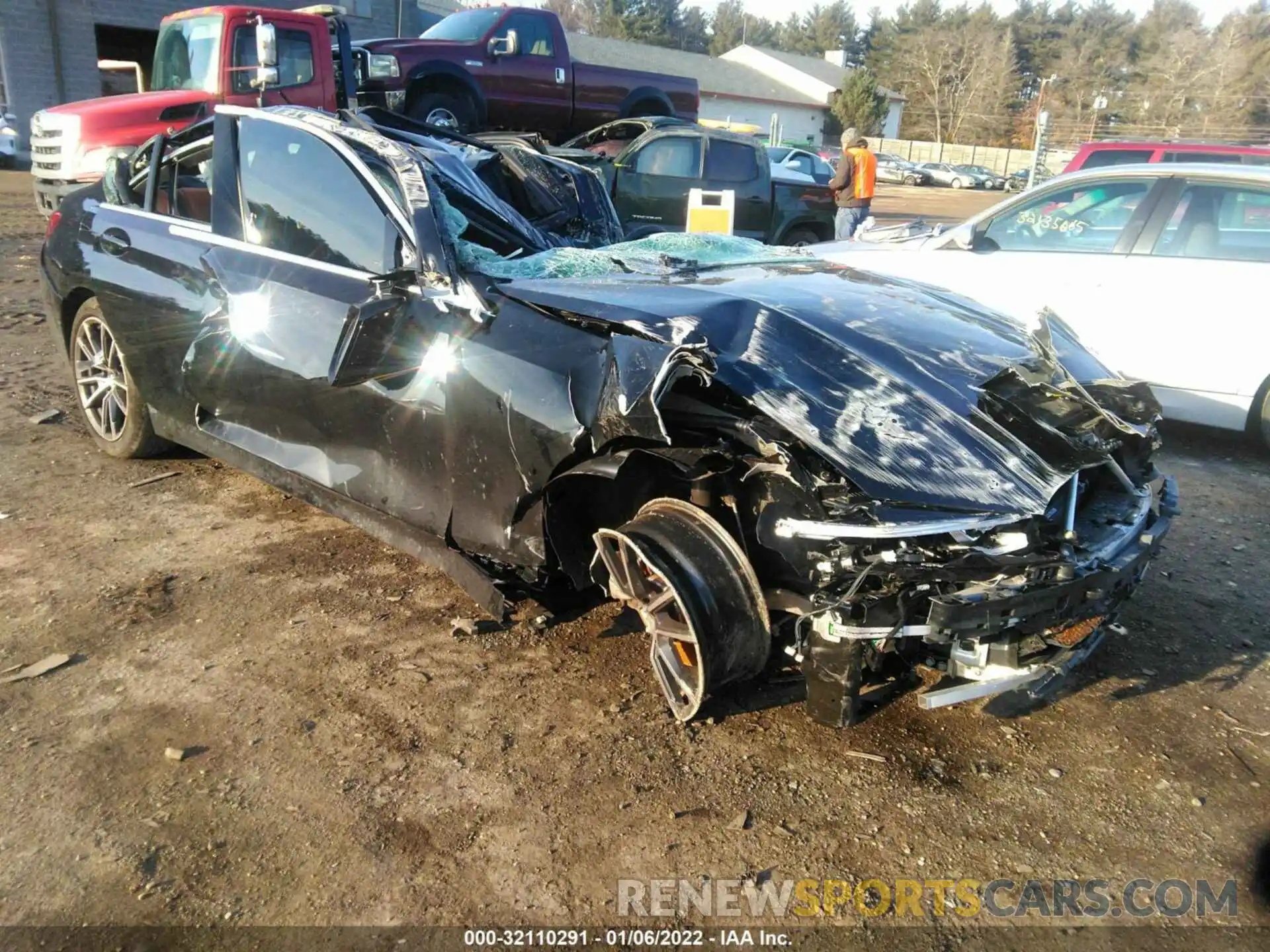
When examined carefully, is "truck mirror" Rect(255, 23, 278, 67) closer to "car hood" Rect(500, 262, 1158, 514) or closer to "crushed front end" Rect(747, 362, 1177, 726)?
"car hood" Rect(500, 262, 1158, 514)

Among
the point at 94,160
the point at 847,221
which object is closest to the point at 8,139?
the point at 94,160

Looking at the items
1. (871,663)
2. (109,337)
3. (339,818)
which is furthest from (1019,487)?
(109,337)

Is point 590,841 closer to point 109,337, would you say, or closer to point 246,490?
point 246,490

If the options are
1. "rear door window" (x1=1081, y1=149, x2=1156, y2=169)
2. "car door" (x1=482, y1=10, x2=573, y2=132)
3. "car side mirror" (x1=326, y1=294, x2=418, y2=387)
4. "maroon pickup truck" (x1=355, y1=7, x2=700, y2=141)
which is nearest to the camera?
"car side mirror" (x1=326, y1=294, x2=418, y2=387)

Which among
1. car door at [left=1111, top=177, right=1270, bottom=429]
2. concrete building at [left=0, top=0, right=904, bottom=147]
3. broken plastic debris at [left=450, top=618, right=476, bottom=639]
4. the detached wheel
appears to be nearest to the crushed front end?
the detached wheel

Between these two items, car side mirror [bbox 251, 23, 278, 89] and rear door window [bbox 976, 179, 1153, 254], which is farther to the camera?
car side mirror [bbox 251, 23, 278, 89]

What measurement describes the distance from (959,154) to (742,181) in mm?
46983

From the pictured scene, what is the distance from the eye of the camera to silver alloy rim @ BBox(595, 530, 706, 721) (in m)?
2.88

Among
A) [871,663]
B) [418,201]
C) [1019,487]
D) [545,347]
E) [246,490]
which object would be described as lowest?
[246,490]

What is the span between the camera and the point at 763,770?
2809mm

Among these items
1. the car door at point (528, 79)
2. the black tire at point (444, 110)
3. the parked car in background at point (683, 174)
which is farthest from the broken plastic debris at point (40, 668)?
the car door at point (528, 79)

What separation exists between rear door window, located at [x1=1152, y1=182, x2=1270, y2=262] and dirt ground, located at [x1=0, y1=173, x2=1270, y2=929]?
2.70 metres

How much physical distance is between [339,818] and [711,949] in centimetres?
102

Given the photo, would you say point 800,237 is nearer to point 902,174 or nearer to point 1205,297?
point 1205,297
